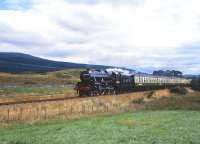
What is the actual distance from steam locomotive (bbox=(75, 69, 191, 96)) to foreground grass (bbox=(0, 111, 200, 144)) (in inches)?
806

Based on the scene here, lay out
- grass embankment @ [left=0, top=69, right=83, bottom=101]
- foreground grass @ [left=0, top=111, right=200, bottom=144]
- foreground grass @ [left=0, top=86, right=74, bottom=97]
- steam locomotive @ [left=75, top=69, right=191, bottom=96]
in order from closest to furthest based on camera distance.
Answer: foreground grass @ [left=0, top=111, right=200, bottom=144], steam locomotive @ [left=75, top=69, right=191, bottom=96], grass embankment @ [left=0, top=69, right=83, bottom=101], foreground grass @ [left=0, top=86, right=74, bottom=97]

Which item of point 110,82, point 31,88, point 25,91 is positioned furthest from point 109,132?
point 31,88

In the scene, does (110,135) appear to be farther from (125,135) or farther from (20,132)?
(20,132)

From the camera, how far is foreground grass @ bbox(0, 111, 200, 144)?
86.2 feet

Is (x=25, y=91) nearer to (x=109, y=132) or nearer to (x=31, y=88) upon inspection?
(x=31, y=88)

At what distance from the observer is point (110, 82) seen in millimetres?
64875

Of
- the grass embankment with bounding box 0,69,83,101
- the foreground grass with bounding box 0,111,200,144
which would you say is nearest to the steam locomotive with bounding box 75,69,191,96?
the grass embankment with bounding box 0,69,83,101

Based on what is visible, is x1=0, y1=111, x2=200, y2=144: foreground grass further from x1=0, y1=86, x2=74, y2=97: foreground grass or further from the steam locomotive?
x1=0, y1=86, x2=74, y2=97: foreground grass

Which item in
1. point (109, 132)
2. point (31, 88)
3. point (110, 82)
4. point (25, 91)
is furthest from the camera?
point (31, 88)

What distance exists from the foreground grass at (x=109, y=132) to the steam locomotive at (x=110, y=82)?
806 inches

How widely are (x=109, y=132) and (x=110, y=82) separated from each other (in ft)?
114

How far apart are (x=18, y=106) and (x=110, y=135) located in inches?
373

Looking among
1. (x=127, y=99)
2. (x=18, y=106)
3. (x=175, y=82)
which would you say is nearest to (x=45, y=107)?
(x=18, y=106)

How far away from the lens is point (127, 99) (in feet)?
189
